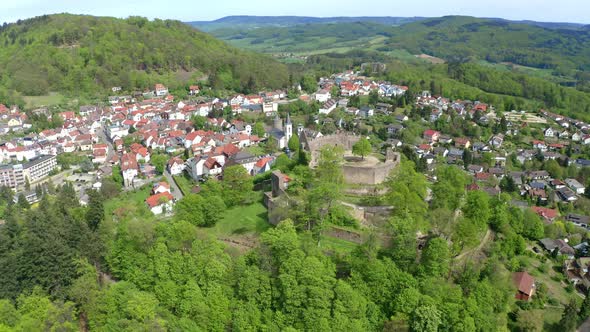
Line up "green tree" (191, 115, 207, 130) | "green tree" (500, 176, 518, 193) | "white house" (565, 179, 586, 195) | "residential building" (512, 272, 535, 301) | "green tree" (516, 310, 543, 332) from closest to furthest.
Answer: "green tree" (516, 310, 543, 332) < "residential building" (512, 272, 535, 301) < "green tree" (500, 176, 518, 193) < "white house" (565, 179, 586, 195) < "green tree" (191, 115, 207, 130)

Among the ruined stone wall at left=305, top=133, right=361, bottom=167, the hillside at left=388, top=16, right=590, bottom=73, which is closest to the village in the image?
the ruined stone wall at left=305, top=133, right=361, bottom=167

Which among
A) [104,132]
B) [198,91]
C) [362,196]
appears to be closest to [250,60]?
[198,91]

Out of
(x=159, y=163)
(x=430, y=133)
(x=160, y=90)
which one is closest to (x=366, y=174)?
(x=159, y=163)

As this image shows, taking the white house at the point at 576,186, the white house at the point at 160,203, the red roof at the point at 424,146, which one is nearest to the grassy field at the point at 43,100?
the white house at the point at 160,203

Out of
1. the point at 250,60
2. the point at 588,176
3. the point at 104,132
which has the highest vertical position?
the point at 250,60

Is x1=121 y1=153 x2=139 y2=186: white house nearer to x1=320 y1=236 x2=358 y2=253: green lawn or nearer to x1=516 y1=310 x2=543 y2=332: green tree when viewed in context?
x1=320 y1=236 x2=358 y2=253: green lawn

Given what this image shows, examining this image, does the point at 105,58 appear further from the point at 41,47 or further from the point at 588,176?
the point at 588,176
